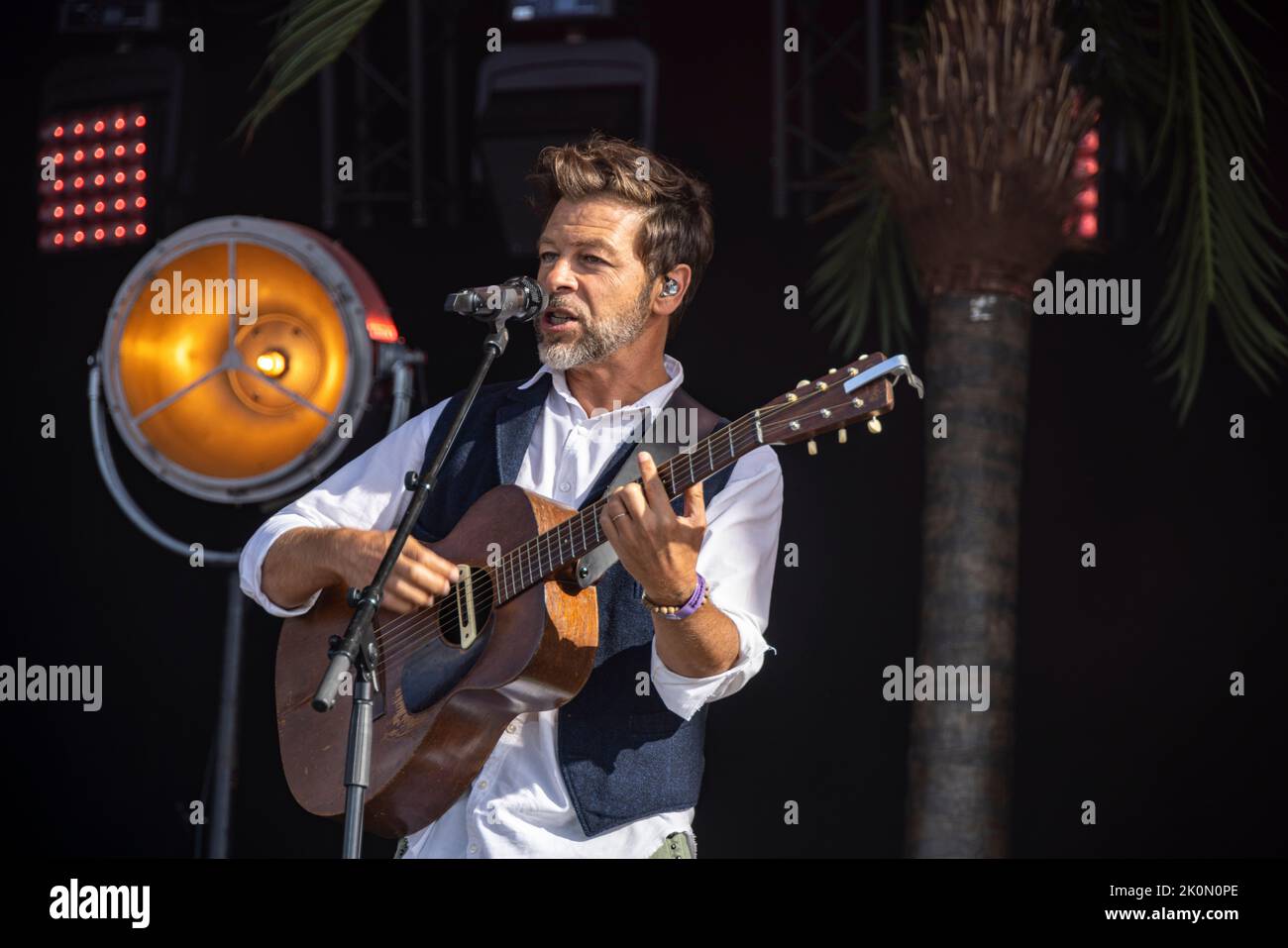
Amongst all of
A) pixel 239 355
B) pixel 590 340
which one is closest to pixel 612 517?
pixel 590 340

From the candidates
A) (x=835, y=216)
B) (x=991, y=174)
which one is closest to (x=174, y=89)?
(x=835, y=216)

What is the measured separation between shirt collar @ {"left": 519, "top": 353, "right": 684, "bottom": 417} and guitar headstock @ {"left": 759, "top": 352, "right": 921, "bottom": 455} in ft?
1.43

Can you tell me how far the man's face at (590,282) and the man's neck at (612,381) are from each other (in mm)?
51

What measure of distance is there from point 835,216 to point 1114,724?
1.59 metres

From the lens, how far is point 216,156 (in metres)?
5.51

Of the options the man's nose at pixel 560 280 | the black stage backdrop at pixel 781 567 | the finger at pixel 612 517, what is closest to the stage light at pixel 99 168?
the black stage backdrop at pixel 781 567

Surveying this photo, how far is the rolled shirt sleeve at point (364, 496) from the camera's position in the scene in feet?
11.7

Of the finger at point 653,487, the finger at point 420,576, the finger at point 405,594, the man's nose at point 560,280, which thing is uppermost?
the man's nose at point 560,280

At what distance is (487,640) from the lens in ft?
10.8

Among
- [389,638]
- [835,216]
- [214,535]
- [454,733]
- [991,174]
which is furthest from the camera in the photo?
[214,535]

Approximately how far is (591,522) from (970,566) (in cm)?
156

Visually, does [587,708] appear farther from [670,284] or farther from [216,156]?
[216,156]

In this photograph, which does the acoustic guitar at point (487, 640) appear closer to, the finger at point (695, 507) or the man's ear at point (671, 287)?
the finger at point (695, 507)

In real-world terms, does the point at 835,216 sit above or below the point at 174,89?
below
